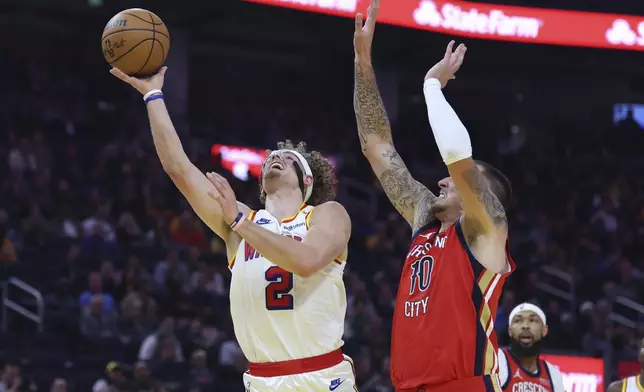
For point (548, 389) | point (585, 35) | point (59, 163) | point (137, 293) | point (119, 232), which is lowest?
point (548, 389)

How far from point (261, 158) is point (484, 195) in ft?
49.9

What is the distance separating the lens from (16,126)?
1559 centimetres

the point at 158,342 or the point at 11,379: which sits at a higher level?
the point at 158,342

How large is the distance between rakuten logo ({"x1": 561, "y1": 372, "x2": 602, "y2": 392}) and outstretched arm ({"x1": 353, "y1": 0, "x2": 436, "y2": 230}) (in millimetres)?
5580

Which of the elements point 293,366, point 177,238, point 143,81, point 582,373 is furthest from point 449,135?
point 177,238

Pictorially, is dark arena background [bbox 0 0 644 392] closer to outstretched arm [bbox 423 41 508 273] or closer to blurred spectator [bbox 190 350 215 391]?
blurred spectator [bbox 190 350 215 391]

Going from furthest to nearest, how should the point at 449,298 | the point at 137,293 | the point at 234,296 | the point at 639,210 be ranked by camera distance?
the point at 639,210 → the point at 137,293 → the point at 234,296 → the point at 449,298

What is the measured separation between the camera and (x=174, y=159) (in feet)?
17.0

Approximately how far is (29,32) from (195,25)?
313 centimetres

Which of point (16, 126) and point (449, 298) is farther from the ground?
point (16, 126)

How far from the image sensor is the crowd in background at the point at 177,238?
1175cm

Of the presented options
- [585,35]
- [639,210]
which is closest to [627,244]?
[639,210]

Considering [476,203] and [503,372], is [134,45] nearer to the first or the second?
[476,203]

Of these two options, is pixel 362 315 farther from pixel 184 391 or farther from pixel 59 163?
pixel 59 163
